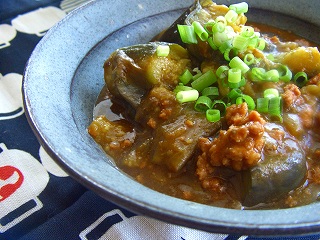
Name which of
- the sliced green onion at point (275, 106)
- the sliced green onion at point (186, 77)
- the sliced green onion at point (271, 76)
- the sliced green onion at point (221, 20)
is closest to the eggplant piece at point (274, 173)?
the sliced green onion at point (275, 106)

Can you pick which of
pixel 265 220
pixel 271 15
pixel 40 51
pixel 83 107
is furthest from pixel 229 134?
pixel 271 15

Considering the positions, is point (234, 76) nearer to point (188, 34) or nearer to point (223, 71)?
point (223, 71)

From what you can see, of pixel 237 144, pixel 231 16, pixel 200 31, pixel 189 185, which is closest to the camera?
pixel 237 144

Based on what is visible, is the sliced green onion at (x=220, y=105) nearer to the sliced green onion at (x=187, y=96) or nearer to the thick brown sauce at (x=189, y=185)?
the sliced green onion at (x=187, y=96)

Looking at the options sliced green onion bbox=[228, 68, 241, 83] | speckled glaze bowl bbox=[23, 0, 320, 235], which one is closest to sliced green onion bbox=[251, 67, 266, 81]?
sliced green onion bbox=[228, 68, 241, 83]

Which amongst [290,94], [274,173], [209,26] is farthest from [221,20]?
[274,173]

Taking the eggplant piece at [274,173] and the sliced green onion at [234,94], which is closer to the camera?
the eggplant piece at [274,173]
